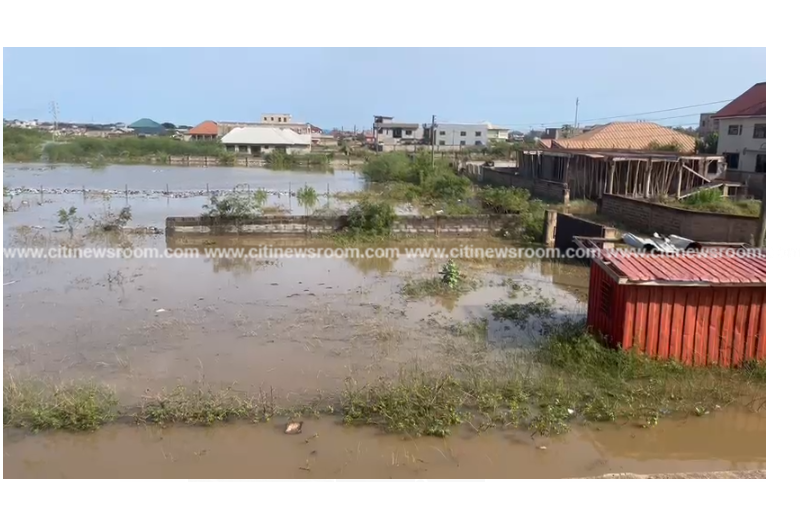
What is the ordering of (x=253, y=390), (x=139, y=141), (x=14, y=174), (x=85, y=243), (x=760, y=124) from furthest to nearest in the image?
(x=139, y=141) → (x=14, y=174) → (x=760, y=124) → (x=85, y=243) → (x=253, y=390)

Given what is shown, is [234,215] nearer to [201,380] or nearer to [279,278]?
[279,278]

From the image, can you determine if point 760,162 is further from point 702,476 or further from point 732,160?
point 702,476

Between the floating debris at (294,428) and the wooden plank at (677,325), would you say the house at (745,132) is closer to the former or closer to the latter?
the wooden plank at (677,325)

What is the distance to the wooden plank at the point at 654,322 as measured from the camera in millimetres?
6523

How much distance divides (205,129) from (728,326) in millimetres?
77187

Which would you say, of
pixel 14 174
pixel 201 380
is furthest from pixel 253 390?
pixel 14 174

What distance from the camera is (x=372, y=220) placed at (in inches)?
597

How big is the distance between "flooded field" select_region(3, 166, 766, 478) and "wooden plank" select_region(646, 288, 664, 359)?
1.03 metres

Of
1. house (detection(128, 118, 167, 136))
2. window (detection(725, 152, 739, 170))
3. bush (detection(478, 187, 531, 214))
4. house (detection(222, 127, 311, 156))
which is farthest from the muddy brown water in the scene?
house (detection(128, 118, 167, 136))

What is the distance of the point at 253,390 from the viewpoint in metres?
6.27

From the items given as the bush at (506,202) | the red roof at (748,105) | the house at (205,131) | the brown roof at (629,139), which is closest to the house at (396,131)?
the house at (205,131)

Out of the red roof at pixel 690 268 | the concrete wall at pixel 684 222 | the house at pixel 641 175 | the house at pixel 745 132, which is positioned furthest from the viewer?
the house at pixel 745 132

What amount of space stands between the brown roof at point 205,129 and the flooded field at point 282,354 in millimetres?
63779

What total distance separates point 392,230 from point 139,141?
46226mm
